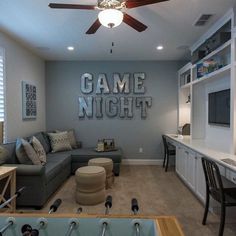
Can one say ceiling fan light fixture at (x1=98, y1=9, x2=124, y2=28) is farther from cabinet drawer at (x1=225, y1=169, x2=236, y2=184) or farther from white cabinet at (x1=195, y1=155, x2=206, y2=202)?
white cabinet at (x1=195, y1=155, x2=206, y2=202)

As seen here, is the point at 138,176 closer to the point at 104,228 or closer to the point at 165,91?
the point at 165,91

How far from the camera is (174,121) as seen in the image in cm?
623

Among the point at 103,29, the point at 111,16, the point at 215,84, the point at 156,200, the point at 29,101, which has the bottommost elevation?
the point at 156,200

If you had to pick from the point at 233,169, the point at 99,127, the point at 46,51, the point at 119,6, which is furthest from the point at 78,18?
the point at 99,127

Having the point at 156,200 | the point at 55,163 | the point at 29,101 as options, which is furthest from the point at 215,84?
the point at 29,101

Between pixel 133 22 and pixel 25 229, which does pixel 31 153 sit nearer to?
pixel 133 22

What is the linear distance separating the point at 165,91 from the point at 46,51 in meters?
3.16

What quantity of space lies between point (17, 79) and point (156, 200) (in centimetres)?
343

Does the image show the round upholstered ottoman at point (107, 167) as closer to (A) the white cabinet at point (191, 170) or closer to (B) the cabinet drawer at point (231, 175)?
(A) the white cabinet at point (191, 170)

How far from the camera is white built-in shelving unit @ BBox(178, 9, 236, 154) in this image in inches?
124

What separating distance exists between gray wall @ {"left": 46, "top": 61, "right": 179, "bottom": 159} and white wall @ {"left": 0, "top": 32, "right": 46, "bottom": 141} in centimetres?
67

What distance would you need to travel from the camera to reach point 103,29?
3.87m

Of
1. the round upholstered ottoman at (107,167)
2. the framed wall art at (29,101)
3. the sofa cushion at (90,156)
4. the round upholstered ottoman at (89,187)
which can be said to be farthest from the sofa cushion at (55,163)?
the framed wall art at (29,101)

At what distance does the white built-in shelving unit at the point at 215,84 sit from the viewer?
10.3ft
